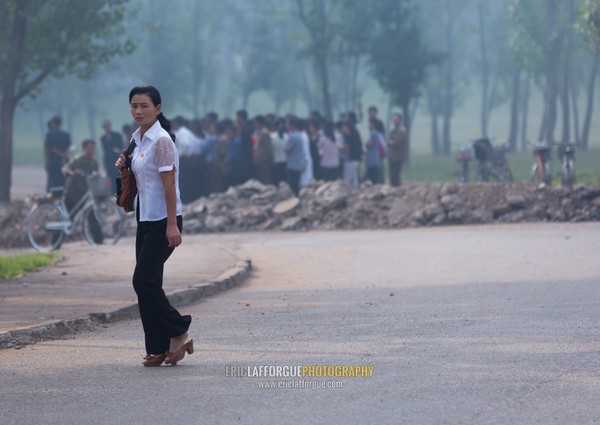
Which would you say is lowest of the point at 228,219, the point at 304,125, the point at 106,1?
the point at 228,219

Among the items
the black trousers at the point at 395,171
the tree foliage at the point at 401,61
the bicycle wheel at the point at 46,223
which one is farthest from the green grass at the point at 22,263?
the tree foliage at the point at 401,61

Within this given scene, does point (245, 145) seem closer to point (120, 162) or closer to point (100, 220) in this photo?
point (100, 220)

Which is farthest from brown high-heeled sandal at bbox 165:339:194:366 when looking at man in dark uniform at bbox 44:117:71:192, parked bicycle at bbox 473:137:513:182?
parked bicycle at bbox 473:137:513:182

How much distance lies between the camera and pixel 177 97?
7275cm

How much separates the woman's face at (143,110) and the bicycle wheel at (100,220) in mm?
11741

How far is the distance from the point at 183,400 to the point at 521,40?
52.3 m

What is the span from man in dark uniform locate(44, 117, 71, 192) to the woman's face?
18576mm

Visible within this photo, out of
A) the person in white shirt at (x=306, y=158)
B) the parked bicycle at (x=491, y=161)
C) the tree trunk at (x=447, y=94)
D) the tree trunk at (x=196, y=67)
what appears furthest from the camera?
the tree trunk at (x=196, y=67)

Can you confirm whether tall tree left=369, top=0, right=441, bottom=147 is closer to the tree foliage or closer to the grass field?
the tree foliage

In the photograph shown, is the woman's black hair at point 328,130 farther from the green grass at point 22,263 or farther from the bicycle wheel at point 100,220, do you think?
the green grass at point 22,263

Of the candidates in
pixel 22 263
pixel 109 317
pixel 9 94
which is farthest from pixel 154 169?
pixel 9 94

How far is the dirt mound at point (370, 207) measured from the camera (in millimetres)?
21188

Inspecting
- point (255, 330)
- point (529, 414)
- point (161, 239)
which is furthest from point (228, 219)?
point (529, 414)

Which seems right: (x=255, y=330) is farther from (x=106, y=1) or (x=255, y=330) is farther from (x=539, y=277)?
(x=106, y=1)
